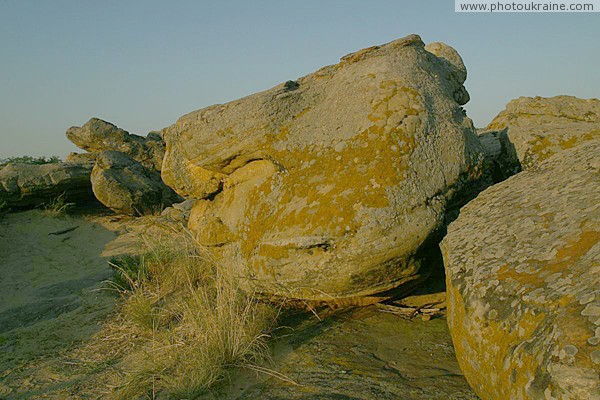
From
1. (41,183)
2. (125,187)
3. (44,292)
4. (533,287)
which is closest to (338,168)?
(533,287)

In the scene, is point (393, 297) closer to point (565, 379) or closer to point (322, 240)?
point (322, 240)

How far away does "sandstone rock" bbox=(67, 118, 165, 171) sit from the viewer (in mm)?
13883

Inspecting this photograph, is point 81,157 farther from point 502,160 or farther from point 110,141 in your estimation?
point 502,160

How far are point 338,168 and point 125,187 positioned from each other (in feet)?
27.8

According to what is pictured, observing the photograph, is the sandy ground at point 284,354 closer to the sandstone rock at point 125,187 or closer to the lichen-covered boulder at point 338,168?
the lichen-covered boulder at point 338,168

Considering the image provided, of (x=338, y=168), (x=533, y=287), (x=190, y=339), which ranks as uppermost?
(x=338, y=168)

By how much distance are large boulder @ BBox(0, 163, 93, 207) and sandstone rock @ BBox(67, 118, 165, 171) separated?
244 cm

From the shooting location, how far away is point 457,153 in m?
3.83

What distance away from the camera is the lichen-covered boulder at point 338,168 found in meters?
3.55

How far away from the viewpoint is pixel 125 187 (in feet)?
36.0

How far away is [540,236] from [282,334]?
2.44 meters

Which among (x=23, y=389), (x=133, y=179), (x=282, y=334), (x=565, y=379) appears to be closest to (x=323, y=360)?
(x=282, y=334)

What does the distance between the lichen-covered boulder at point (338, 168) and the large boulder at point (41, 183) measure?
24.6ft

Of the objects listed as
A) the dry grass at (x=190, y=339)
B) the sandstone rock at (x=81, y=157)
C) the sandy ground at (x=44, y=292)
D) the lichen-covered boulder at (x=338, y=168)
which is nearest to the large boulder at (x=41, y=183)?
the sandy ground at (x=44, y=292)
